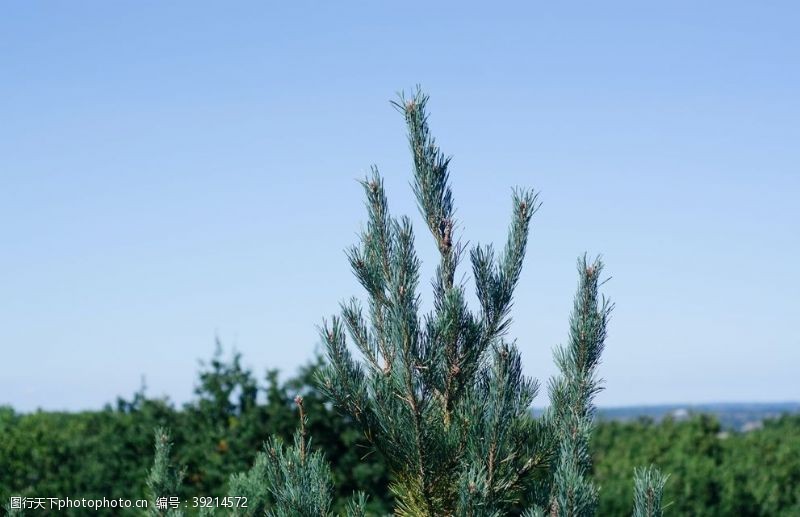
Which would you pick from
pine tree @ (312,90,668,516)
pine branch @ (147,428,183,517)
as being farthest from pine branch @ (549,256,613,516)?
pine branch @ (147,428,183,517)

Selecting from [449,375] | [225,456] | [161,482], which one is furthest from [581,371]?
[225,456]

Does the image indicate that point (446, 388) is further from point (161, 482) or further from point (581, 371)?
point (161, 482)

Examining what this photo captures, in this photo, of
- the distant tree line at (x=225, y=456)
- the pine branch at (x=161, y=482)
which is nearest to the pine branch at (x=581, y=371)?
the pine branch at (x=161, y=482)

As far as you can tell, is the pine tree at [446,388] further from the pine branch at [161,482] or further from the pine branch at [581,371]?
the pine branch at [161,482]

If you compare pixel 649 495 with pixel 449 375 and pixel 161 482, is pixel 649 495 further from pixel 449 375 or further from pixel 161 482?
pixel 161 482

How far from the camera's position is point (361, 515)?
3.69 m

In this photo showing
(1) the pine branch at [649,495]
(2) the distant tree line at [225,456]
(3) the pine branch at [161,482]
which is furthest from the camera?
(2) the distant tree line at [225,456]

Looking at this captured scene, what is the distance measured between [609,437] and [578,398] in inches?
508

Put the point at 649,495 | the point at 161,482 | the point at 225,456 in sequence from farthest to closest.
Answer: the point at 225,456
the point at 161,482
the point at 649,495

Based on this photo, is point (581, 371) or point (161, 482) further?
point (161, 482)

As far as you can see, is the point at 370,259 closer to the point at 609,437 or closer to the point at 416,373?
the point at 416,373

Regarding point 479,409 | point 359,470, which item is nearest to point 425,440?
point 479,409

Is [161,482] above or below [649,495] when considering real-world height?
above

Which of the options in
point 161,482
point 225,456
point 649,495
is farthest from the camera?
point 225,456
